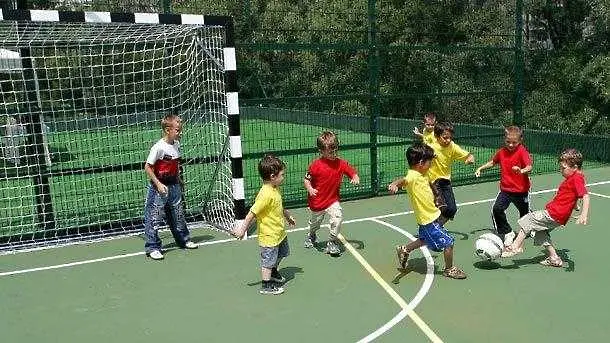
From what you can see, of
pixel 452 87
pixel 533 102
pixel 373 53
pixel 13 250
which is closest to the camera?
pixel 13 250

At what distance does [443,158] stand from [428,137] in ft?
1.23

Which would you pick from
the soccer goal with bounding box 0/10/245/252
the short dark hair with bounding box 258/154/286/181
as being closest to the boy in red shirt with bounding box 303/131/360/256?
the short dark hair with bounding box 258/154/286/181

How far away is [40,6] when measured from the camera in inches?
360

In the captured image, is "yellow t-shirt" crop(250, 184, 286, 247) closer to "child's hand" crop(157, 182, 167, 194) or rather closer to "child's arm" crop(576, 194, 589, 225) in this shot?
"child's hand" crop(157, 182, 167, 194)

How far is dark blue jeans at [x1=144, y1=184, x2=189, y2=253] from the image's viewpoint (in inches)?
280

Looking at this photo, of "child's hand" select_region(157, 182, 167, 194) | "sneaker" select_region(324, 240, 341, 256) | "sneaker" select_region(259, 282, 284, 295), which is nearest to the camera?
"sneaker" select_region(259, 282, 284, 295)

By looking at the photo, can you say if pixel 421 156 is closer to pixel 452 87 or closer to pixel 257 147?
pixel 452 87

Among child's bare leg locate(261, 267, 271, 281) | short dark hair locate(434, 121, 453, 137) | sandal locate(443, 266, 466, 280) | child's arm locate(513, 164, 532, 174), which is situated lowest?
sandal locate(443, 266, 466, 280)

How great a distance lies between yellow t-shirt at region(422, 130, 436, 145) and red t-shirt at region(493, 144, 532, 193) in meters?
0.89

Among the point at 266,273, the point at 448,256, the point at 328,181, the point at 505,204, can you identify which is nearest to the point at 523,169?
the point at 505,204

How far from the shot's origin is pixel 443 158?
7.37 metres

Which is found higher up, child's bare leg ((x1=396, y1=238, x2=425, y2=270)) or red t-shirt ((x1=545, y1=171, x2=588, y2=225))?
red t-shirt ((x1=545, y1=171, x2=588, y2=225))

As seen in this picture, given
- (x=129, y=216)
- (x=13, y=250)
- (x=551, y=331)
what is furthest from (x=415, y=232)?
(x=13, y=250)

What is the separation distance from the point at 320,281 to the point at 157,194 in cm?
234
